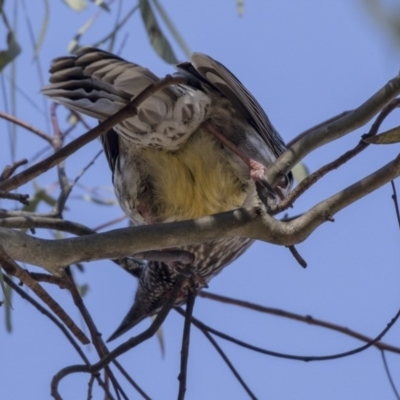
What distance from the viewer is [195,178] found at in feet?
9.68

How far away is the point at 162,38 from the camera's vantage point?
8.61 ft

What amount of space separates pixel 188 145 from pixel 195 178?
12 centimetres

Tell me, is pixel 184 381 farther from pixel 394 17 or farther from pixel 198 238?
pixel 394 17

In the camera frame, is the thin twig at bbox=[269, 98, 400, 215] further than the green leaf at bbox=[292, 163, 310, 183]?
No

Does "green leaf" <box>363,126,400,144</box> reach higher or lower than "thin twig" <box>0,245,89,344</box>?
higher

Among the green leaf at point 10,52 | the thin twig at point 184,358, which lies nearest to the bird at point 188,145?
the green leaf at point 10,52

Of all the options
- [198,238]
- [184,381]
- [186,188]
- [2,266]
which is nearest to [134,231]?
[198,238]

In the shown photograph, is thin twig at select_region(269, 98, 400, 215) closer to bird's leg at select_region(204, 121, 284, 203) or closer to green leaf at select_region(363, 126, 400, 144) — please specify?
green leaf at select_region(363, 126, 400, 144)

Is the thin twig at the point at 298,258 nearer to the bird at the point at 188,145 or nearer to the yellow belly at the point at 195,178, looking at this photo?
the bird at the point at 188,145

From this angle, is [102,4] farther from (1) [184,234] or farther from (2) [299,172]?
(1) [184,234]

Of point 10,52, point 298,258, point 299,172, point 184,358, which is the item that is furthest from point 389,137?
point 299,172

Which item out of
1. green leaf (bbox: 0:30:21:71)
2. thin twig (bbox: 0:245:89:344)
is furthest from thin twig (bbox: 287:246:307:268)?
green leaf (bbox: 0:30:21:71)

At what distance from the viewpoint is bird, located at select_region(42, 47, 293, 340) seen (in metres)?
2.41

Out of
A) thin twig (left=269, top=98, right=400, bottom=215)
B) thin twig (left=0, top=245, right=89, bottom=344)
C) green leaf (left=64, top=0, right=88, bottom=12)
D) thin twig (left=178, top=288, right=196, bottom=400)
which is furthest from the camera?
green leaf (left=64, top=0, right=88, bottom=12)
